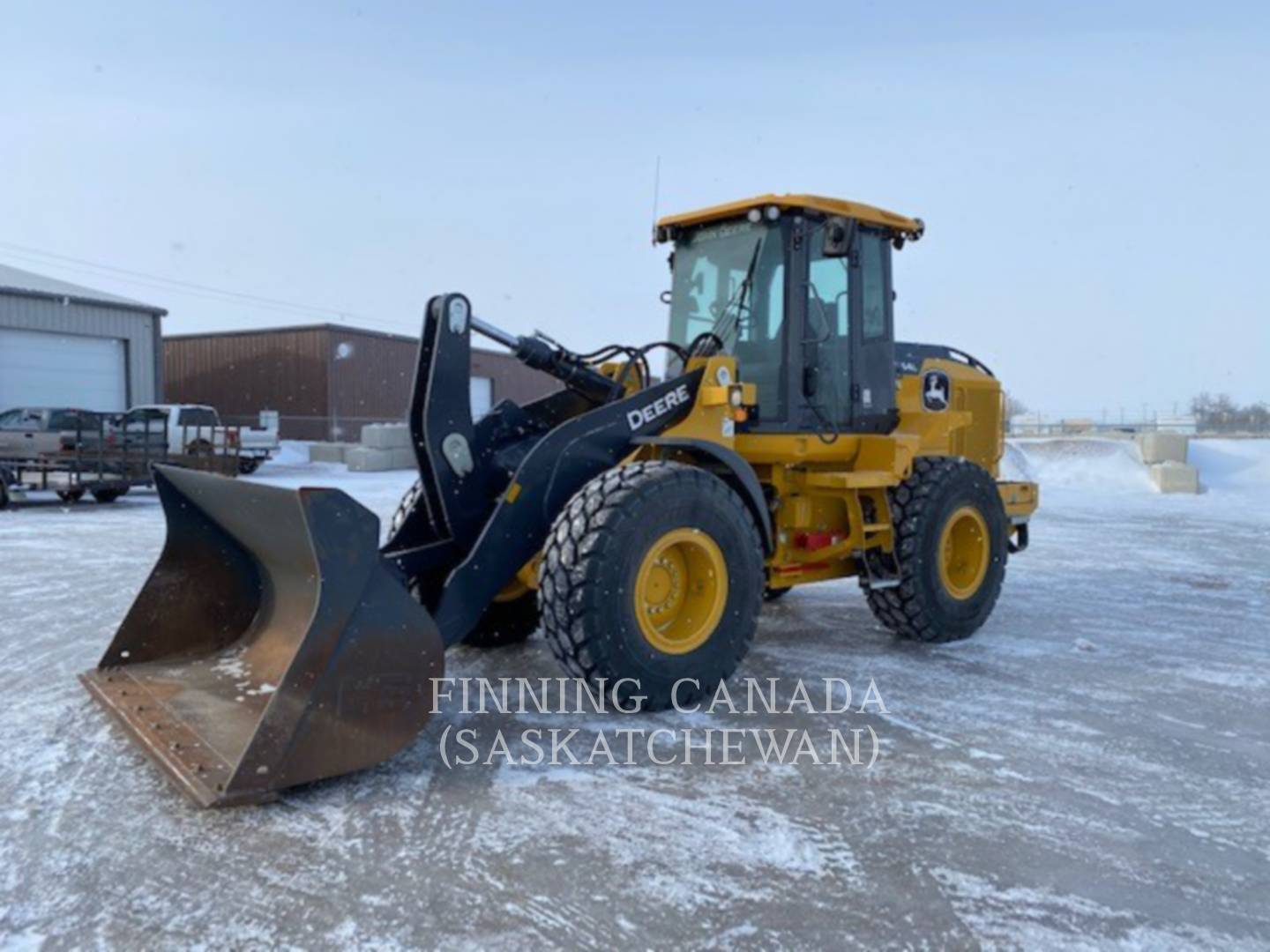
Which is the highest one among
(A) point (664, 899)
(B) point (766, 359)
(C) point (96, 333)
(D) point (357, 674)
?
(C) point (96, 333)

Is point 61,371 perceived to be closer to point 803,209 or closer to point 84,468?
point 84,468

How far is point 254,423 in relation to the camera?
95.9 feet

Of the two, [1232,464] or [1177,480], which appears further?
[1232,464]

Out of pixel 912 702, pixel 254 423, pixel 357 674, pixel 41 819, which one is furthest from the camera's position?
pixel 254 423

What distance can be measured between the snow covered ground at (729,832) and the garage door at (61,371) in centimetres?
2137

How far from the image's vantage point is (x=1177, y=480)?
66.1ft

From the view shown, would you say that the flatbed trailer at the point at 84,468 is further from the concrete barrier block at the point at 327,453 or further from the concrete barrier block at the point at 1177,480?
the concrete barrier block at the point at 1177,480

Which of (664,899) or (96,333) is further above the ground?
(96,333)

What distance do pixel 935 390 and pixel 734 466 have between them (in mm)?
2328

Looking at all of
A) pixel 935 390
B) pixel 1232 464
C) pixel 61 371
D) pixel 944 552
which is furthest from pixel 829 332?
pixel 61 371

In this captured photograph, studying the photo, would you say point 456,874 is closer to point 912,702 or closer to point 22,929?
point 22,929

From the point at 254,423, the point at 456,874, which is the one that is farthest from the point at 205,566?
the point at 254,423

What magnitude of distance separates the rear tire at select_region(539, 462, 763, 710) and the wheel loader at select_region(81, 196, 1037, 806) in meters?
0.01

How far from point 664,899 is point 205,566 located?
3198 mm
